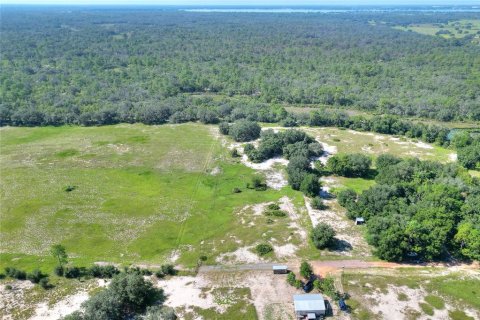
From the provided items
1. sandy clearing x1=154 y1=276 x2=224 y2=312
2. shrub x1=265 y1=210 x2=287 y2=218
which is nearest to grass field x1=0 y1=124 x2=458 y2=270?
shrub x1=265 y1=210 x2=287 y2=218

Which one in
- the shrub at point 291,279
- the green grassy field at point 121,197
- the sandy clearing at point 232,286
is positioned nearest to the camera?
the sandy clearing at point 232,286

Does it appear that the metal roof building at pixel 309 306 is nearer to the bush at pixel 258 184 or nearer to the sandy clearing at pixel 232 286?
the sandy clearing at pixel 232 286

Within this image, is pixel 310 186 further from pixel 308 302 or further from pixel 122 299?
pixel 122 299

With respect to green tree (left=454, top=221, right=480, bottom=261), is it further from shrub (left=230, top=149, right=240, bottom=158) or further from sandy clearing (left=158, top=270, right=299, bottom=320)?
shrub (left=230, top=149, right=240, bottom=158)

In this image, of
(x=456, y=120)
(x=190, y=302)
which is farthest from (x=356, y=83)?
(x=190, y=302)

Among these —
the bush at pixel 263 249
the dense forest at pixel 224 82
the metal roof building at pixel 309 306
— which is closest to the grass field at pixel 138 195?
the bush at pixel 263 249
